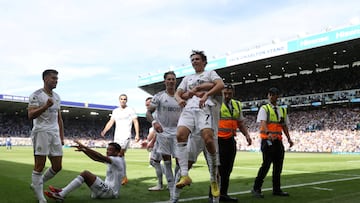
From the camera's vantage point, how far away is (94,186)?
576cm

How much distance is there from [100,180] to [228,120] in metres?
2.34

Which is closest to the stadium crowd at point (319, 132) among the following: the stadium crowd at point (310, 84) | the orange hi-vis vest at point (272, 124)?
the stadium crowd at point (310, 84)

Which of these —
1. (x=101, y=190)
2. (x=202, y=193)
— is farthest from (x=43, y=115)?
(x=202, y=193)

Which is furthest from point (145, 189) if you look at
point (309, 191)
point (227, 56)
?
point (227, 56)

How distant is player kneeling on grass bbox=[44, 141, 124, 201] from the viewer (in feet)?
18.0

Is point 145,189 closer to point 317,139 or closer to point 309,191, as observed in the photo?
point 309,191

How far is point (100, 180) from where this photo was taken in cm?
586

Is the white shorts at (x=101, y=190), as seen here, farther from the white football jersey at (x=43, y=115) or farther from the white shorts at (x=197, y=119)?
the white shorts at (x=197, y=119)

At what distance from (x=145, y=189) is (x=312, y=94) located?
4218 centimetres

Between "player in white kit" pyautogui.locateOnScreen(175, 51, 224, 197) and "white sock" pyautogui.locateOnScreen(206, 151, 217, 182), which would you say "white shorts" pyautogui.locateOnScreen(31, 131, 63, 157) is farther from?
"white sock" pyautogui.locateOnScreen(206, 151, 217, 182)

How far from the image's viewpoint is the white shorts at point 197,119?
4.79 metres

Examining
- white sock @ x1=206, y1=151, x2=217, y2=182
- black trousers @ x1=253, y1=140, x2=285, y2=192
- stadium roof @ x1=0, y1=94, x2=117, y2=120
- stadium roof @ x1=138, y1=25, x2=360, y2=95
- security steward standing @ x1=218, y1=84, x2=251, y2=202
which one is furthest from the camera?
stadium roof @ x1=0, y1=94, x2=117, y2=120

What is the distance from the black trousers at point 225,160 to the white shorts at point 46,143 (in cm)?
257

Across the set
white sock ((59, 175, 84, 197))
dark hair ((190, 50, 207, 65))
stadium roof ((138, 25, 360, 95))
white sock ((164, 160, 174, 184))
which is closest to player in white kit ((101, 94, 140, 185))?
white sock ((164, 160, 174, 184))
